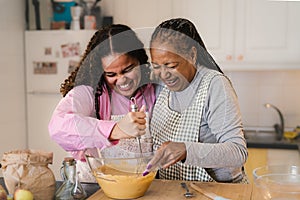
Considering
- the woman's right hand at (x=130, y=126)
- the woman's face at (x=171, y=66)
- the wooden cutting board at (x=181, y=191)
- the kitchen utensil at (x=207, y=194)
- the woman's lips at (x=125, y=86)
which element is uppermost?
the woman's face at (x=171, y=66)

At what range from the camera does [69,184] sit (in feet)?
4.07

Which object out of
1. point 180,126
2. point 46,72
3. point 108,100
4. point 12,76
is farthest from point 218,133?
point 12,76

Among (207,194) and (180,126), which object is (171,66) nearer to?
(180,126)

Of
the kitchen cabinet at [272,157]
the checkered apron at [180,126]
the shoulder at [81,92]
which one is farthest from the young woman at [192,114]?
the kitchen cabinet at [272,157]

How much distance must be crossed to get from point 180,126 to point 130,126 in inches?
7.6

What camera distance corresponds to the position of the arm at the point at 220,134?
4.14 ft

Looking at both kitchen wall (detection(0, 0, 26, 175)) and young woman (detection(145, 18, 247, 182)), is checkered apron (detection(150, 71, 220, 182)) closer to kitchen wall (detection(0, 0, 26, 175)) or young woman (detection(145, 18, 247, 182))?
young woman (detection(145, 18, 247, 182))

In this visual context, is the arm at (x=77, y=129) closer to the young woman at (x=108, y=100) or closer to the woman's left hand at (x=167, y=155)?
the young woman at (x=108, y=100)

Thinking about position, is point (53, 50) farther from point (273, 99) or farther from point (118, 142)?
point (118, 142)

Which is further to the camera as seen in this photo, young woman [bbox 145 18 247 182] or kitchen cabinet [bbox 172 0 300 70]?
kitchen cabinet [bbox 172 0 300 70]

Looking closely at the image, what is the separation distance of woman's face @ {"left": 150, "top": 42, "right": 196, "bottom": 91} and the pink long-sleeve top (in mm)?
123

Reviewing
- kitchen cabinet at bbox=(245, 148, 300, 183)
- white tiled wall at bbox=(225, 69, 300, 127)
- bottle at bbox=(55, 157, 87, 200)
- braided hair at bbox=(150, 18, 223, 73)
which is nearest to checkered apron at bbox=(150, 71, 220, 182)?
braided hair at bbox=(150, 18, 223, 73)

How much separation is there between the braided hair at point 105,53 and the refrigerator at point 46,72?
4.19 feet

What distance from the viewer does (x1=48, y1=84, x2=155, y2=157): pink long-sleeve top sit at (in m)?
1.34
